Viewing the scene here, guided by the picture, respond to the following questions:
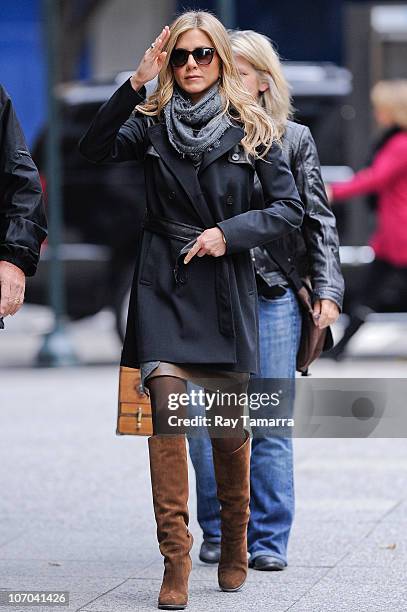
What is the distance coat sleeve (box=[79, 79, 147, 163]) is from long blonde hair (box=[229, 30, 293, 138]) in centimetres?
51

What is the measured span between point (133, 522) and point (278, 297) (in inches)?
53.3

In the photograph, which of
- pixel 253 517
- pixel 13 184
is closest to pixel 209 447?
pixel 253 517

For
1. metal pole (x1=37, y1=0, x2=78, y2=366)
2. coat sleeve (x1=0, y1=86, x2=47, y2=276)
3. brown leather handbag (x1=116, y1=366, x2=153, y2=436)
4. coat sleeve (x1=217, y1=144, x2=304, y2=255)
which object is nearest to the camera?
coat sleeve (x1=0, y1=86, x2=47, y2=276)

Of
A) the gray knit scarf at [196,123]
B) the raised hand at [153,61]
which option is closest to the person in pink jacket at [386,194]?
the gray knit scarf at [196,123]

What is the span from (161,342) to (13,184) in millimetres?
638

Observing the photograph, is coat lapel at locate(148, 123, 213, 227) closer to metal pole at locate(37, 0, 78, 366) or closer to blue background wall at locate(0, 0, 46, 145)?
metal pole at locate(37, 0, 78, 366)

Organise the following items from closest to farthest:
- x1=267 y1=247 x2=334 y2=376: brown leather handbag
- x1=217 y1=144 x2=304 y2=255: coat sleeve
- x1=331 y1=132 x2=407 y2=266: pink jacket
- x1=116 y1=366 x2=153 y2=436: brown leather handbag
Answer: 1. x1=217 y1=144 x2=304 y2=255: coat sleeve
2. x1=116 y1=366 x2=153 y2=436: brown leather handbag
3. x1=267 y1=247 x2=334 y2=376: brown leather handbag
4. x1=331 y1=132 x2=407 y2=266: pink jacket

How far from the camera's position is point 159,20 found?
60.0ft

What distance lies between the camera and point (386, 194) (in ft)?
35.6

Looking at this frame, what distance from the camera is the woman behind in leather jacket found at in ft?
17.1

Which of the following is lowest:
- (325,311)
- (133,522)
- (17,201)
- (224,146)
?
(133,522)

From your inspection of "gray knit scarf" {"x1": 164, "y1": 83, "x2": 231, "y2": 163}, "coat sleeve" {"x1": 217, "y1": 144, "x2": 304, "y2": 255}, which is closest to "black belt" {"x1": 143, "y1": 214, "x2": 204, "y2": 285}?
"coat sleeve" {"x1": 217, "y1": 144, "x2": 304, "y2": 255}

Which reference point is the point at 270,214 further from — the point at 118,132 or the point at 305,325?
the point at 305,325

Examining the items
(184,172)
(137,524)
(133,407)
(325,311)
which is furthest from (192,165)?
(137,524)
